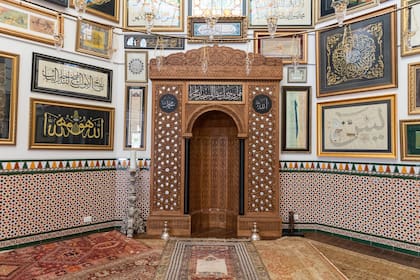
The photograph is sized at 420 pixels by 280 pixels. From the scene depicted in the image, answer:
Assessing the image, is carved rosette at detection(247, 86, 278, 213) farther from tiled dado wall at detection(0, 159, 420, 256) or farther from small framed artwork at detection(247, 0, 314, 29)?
small framed artwork at detection(247, 0, 314, 29)

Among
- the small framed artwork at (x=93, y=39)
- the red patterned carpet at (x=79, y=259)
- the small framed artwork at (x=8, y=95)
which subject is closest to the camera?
the red patterned carpet at (x=79, y=259)

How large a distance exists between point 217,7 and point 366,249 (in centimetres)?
383

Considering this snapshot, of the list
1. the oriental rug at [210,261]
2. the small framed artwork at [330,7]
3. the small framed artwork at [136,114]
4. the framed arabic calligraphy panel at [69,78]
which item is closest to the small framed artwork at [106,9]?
the framed arabic calligraphy panel at [69,78]

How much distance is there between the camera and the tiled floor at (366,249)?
3045 millimetres

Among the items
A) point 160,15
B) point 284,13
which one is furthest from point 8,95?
point 284,13

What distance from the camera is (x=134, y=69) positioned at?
4.28m

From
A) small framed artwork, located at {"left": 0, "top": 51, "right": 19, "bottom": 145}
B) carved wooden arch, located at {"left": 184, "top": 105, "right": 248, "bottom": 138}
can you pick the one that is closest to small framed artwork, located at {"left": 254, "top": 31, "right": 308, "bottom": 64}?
carved wooden arch, located at {"left": 184, "top": 105, "right": 248, "bottom": 138}

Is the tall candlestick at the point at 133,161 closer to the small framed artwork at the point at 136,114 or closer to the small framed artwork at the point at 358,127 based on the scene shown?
the small framed artwork at the point at 136,114

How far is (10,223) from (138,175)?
1601 mm

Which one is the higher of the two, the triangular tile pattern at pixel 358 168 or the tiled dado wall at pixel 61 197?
the triangular tile pattern at pixel 358 168

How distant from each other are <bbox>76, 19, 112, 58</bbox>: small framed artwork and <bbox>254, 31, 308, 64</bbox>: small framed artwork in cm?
213

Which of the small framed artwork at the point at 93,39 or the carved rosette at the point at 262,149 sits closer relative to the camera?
the small framed artwork at the point at 93,39

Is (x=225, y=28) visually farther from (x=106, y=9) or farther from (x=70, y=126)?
(x=70, y=126)

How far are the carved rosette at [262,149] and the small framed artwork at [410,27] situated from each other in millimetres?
1567
